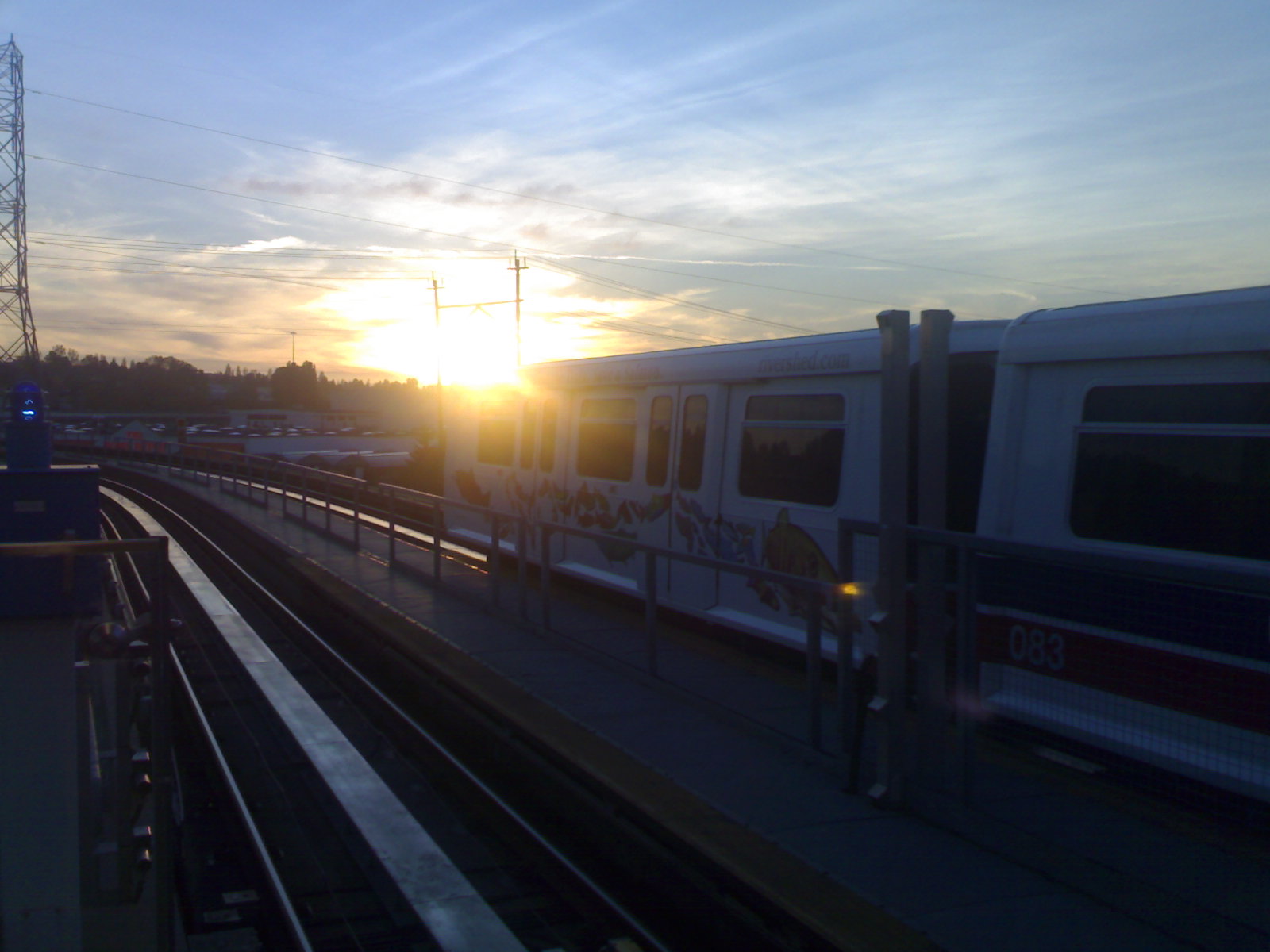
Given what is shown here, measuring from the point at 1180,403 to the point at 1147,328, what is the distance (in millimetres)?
474

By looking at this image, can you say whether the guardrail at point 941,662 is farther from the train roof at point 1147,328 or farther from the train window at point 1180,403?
the train roof at point 1147,328

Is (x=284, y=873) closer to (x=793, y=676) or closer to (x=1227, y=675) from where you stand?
(x=793, y=676)

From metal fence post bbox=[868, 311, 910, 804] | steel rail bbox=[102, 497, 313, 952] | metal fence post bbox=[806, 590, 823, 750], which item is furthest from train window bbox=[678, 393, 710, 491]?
steel rail bbox=[102, 497, 313, 952]

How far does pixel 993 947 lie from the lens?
412 centimetres

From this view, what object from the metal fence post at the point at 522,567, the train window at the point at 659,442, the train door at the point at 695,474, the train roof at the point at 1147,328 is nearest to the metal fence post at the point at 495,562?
the metal fence post at the point at 522,567

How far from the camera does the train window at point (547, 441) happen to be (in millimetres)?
13602

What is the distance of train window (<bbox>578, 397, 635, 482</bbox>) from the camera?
38.4ft

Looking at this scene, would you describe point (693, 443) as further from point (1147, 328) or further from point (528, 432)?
point (1147, 328)

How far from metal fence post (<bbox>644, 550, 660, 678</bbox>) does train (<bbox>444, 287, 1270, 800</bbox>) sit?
0.20m

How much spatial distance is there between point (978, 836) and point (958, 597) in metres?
1.21

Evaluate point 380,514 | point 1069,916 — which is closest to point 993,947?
point 1069,916

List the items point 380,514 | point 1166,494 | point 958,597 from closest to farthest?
1. point 958,597
2. point 1166,494
3. point 380,514

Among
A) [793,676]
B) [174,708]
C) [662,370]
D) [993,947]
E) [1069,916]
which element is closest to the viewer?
[993,947]

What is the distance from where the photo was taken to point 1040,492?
6.66m
